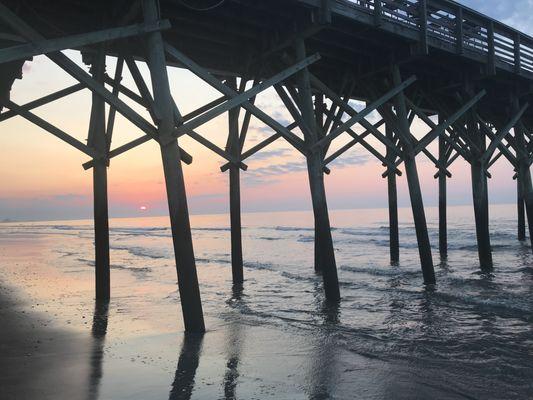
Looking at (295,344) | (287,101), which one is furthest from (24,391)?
(287,101)

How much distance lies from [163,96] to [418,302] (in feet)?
18.8

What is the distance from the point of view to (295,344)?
5.20 meters

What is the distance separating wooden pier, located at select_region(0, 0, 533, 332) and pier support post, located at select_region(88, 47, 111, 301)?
2 cm

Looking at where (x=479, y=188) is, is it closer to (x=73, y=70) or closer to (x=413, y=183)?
(x=413, y=183)

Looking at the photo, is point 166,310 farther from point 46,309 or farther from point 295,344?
point 295,344

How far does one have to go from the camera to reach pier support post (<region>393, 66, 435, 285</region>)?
28.5ft

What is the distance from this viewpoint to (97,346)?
5113 mm

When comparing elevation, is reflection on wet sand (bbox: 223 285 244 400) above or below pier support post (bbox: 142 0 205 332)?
below

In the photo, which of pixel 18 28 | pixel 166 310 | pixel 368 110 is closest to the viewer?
pixel 18 28

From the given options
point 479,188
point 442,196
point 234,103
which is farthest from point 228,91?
point 442,196

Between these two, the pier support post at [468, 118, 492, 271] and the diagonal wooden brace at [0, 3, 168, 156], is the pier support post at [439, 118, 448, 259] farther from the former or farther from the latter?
the diagonal wooden brace at [0, 3, 168, 156]

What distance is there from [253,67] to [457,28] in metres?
4.35

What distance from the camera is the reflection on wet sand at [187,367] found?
145 inches

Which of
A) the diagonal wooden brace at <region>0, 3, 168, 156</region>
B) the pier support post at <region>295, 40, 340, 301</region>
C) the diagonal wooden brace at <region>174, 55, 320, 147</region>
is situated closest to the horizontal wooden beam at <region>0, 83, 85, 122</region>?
the diagonal wooden brace at <region>0, 3, 168, 156</region>
